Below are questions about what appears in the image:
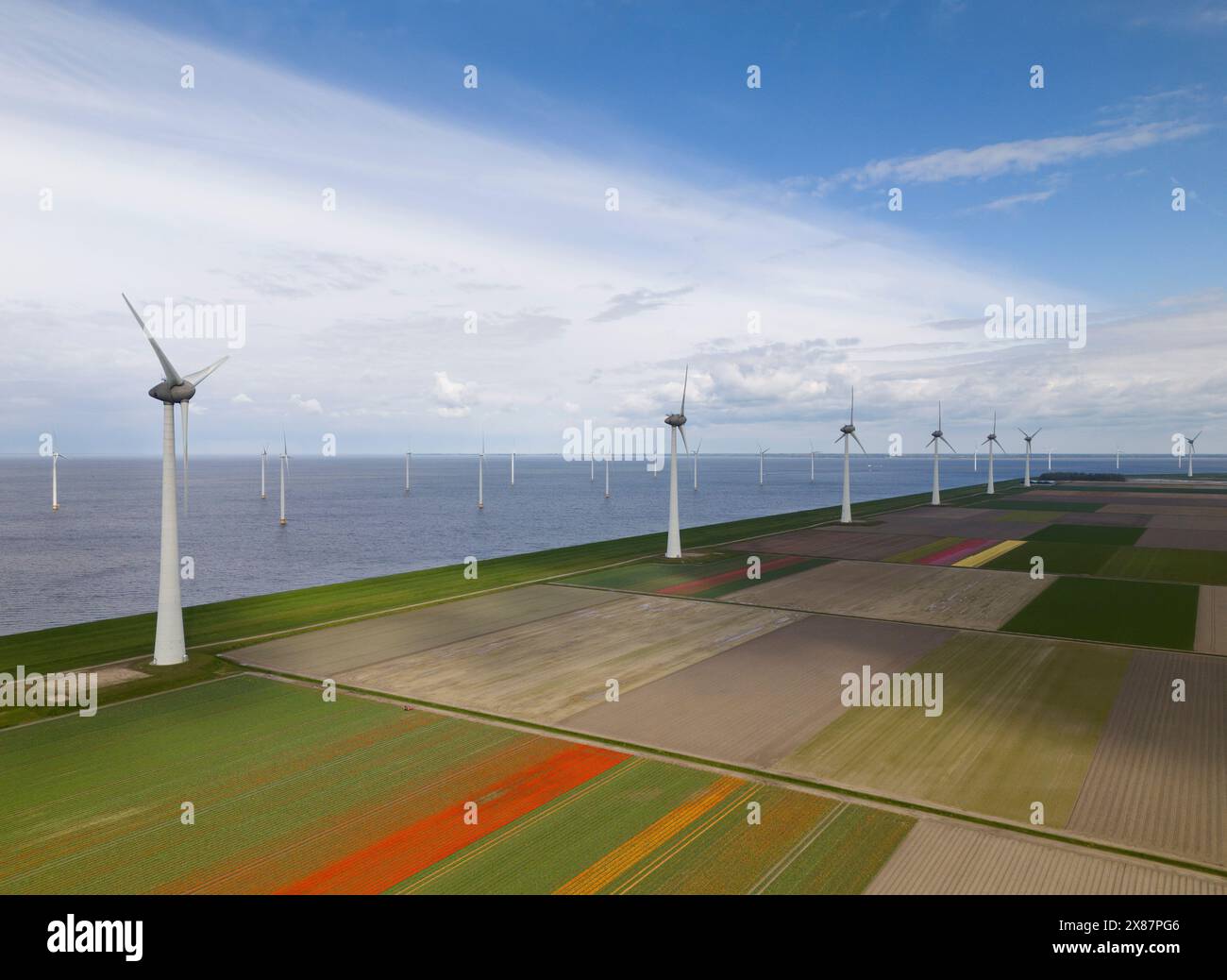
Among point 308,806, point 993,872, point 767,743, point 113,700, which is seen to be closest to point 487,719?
point 308,806

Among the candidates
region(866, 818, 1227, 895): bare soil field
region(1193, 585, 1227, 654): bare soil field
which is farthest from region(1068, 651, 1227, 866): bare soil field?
region(1193, 585, 1227, 654): bare soil field

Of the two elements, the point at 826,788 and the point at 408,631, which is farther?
the point at 408,631

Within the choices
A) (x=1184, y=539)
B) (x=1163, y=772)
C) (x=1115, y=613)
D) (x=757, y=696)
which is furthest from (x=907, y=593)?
(x=1184, y=539)

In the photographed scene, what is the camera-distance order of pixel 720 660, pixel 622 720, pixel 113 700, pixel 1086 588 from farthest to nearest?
pixel 1086 588 → pixel 720 660 → pixel 113 700 → pixel 622 720

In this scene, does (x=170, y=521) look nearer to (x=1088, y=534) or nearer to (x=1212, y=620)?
(x=1212, y=620)

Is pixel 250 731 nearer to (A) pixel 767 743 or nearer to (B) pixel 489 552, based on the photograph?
(A) pixel 767 743

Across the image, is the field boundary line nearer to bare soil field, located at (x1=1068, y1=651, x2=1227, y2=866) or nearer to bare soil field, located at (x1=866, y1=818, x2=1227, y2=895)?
bare soil field, located at (x1=866, y1=818, x2=1227, y2=895)
